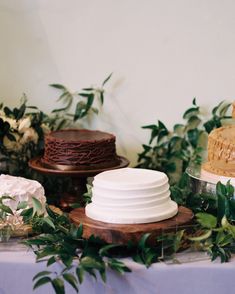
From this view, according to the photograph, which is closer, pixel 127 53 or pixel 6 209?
pixel 6 209

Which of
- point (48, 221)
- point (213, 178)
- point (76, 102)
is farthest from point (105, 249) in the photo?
point (76, 102)

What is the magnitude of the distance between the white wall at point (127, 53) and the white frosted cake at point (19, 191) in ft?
1.44

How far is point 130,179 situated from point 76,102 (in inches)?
21.2

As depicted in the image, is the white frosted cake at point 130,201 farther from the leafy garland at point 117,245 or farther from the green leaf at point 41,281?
the green leaf at point 41,281

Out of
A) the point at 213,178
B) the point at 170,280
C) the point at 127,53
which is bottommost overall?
the point at 170,280

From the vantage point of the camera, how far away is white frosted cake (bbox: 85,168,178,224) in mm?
870

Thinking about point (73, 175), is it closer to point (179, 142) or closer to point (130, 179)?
point (130, 179)

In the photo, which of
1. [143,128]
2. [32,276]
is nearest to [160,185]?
[32,276]

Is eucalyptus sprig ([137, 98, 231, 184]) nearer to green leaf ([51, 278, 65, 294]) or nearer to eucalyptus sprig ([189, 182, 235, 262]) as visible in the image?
eucalyptus sprig ([189, 182, 235, 262])

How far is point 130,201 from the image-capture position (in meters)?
0.87

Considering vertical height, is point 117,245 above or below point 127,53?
below

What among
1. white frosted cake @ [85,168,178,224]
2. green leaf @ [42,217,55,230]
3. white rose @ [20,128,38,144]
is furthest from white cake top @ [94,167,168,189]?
white rose @ [20,128,38,144]

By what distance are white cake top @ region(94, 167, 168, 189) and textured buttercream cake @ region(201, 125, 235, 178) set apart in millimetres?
160

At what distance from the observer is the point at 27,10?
136cm
